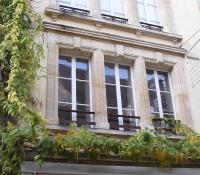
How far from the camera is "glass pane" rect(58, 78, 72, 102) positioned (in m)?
8.45

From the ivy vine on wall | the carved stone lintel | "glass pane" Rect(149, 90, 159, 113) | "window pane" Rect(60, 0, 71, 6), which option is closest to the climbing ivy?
the ivy vine on wall

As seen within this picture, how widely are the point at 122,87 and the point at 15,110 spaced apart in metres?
3.44

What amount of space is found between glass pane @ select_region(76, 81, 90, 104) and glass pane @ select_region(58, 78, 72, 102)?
0.59 ft

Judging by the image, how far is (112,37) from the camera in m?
9.36

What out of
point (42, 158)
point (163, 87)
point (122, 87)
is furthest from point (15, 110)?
point (163, 87)

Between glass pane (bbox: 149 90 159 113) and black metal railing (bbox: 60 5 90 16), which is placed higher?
black metal railing (bbox: 60 5 90 16)

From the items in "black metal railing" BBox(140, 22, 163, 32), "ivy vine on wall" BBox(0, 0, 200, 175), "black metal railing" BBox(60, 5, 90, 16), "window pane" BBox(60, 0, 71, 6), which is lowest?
"ivy vine on wall" BBox(0, 0, 200, 175)

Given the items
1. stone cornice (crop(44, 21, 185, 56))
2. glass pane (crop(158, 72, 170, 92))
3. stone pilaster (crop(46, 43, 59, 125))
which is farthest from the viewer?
glass pane (crop(158, 72, 170, 92))

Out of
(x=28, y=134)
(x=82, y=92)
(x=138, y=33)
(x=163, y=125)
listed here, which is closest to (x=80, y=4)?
(x=138, y=33)

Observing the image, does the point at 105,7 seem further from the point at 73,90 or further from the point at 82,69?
the point at 73,90

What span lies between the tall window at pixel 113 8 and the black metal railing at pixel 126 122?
2761mm

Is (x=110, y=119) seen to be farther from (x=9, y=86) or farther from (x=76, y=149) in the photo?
(x=9, y=86)

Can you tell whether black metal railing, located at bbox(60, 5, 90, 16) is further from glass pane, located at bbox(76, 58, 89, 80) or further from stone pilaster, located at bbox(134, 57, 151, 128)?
stone pilaster, located at bbox(134, 57, 151, 128)

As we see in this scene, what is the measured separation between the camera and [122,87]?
9.20 m
